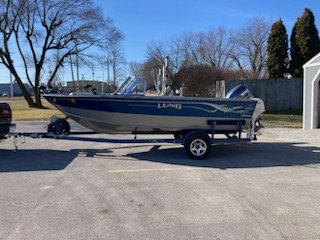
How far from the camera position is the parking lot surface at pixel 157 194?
213 inches

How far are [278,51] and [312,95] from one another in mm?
15690

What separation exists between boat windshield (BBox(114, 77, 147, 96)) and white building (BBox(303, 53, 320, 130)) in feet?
26.6

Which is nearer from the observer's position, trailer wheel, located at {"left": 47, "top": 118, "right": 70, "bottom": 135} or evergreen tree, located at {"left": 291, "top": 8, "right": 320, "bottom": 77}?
trailer wheel, located at {"left": 47, "top": 118, "right": 70, "bottom": 135}

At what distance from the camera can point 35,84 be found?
40.0 m

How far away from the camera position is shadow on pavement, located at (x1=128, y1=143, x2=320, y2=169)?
32.2 ft

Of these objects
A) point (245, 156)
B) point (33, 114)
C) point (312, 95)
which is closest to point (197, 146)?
point (245, 156)

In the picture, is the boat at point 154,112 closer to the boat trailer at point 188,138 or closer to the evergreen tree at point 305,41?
the boat trailer at point 188,138

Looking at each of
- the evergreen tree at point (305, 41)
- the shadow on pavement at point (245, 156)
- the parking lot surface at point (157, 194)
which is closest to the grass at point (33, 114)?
the shadow on pavement at point (245, 156)

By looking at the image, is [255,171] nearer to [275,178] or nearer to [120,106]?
[275,178]

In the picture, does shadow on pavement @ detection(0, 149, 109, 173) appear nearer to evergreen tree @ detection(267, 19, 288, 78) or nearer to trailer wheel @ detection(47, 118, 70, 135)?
trailer wheel @ detection(47, 118, 70, 135)

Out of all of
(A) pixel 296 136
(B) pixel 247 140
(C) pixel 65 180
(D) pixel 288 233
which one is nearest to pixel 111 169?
(C) pixel 65 180

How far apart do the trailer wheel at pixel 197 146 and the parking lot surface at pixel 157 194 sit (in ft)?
0.79

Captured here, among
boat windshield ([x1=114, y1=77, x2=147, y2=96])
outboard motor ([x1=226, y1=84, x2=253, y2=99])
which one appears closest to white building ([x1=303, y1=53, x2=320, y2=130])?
outboard motor ([x1=226, y1=84, x2=253, y2=99])

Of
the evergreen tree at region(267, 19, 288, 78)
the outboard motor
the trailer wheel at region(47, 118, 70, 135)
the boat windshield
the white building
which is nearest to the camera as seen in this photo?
the trailer wheel at region(47, 118, 70, 135)
